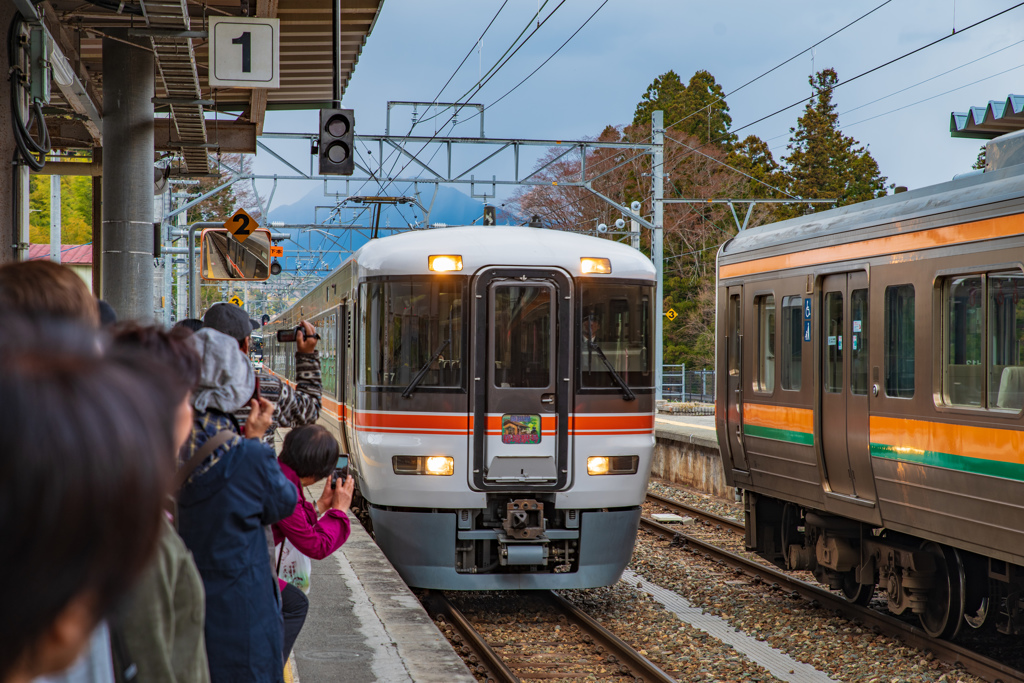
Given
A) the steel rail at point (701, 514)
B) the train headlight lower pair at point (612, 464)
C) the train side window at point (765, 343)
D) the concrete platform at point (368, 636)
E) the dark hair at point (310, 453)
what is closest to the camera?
the dark hair at point (310, 453)

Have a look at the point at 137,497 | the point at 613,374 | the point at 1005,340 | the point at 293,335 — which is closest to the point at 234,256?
the point at 613,374

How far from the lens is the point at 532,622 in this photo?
28.2 ft

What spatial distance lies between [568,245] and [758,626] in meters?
3.40

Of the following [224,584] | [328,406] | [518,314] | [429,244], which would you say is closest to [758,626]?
[518,314]

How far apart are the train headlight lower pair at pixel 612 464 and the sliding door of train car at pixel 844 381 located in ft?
5.02

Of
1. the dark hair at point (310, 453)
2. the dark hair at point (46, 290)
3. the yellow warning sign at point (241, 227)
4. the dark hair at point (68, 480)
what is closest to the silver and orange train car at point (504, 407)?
the dark hair at point (310, 453)

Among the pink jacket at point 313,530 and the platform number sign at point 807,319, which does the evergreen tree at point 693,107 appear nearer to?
the platform number sign at point 807,319

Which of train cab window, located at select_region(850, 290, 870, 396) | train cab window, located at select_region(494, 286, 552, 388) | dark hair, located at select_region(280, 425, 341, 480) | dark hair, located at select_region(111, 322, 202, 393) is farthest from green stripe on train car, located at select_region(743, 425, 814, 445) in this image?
dark hair, located at select_region(111, 322, 202, 393)

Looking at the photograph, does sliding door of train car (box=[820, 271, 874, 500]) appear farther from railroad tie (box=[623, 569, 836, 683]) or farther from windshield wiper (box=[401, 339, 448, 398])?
windshield wiper (box=[401, 339, 448, 398])

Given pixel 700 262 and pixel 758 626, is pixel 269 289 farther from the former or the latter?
pixel 758 626

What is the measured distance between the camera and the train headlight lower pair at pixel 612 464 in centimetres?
825

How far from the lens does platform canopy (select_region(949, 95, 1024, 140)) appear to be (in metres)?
8.79

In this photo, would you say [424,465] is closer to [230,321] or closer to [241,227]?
[230,321]

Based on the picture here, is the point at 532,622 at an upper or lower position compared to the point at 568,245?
lower
